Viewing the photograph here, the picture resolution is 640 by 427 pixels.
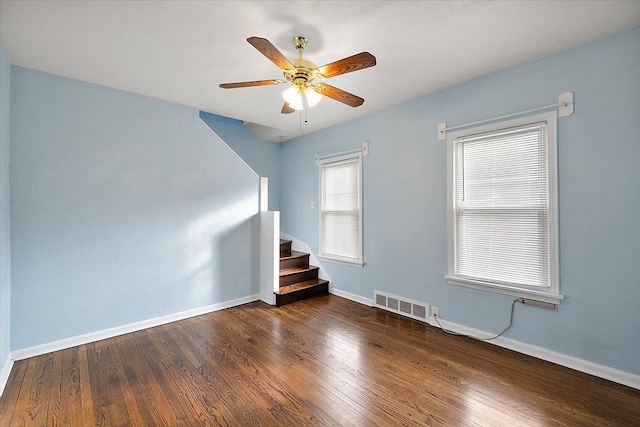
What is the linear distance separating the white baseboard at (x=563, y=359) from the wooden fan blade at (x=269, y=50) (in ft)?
9.86

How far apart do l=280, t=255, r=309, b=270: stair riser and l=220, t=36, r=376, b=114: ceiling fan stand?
2.83m

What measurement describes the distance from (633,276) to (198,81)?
13.3 feet

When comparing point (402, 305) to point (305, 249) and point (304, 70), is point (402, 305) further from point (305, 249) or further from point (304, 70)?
point (304, 70)

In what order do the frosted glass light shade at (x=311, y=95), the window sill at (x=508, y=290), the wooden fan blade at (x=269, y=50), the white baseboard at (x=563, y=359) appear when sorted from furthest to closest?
the window sill at (x=508, y=290) < the frosted glass light shade at (x=311, y=95) < the white baseboard at (x=563, y=359) < the wooden fan blade at (x=269, y=50)

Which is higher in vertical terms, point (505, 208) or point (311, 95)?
point (311, 95)

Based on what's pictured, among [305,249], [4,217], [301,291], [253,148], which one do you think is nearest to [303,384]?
[301,291]

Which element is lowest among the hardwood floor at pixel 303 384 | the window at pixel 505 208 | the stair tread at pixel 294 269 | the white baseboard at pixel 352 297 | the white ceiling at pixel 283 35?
the hardwood floor at pixel 303 384

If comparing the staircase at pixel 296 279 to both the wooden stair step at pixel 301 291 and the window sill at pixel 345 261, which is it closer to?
the wooden stair step at pixel 301 291

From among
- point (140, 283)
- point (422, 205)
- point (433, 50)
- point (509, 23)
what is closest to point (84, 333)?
point (140, 283)

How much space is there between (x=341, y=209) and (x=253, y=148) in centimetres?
209

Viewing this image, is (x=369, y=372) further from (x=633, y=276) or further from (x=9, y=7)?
(x=9, y=7)

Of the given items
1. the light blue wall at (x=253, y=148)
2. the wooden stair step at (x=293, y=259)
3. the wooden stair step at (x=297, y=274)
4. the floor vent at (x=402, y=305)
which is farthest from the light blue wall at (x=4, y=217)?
the floor vent at (x=402, y=305)

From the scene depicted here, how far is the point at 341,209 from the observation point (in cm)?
447

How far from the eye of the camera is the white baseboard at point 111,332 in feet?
8.68
